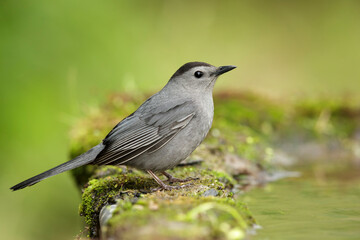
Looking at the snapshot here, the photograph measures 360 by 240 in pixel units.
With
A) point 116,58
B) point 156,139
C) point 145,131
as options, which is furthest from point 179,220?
point 116,58

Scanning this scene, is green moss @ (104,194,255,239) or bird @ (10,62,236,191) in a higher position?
bird @ (10,62,236,191)

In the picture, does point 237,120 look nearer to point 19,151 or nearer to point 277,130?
point 277,130

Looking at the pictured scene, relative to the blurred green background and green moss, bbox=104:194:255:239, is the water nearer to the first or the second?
green moss, bbox=104:194:255:239

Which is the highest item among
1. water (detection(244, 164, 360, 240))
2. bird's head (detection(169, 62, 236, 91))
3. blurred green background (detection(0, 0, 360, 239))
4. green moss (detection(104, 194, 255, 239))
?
blurred green background (detection(0, 0, 360, 239))

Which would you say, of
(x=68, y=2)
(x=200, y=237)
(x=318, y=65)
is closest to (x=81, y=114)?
(x=68, y=2)

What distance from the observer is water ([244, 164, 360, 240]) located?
3080mm

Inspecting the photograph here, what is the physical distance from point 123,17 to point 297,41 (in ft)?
15.0

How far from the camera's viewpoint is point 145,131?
14.1ft

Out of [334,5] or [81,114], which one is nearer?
[81,114]

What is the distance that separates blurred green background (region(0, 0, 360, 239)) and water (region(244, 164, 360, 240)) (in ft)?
9.83

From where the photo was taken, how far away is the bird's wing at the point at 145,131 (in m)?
4.16

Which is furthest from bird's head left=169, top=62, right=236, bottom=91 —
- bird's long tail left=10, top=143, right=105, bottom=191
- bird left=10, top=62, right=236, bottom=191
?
bird's long tail left=10, top=143, right=105, bottom=191

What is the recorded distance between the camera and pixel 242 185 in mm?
5301

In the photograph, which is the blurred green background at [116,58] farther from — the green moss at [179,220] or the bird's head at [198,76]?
the green moss at [179,220]
